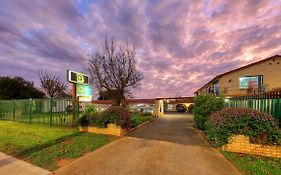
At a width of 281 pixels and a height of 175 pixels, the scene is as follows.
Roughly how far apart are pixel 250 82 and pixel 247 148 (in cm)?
2349

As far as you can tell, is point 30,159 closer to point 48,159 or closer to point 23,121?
point 48,159

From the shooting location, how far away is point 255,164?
6086 mm

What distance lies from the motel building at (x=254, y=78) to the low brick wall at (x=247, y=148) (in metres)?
17.8

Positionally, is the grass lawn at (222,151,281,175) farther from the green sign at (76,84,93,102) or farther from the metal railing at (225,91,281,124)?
the green sign at (76,84,93,102)

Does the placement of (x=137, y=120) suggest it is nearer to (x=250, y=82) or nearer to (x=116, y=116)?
(x=116, y=116)

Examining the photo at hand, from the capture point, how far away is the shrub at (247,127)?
685 cm

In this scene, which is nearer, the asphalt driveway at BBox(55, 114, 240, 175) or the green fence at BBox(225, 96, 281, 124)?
the asphalt driveway at BBox(55, 114, 240, 175)

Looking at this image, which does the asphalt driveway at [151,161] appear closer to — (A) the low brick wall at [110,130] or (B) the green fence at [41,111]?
(A) the low brick wall at [110,130]

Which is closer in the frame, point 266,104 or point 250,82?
point 266,104

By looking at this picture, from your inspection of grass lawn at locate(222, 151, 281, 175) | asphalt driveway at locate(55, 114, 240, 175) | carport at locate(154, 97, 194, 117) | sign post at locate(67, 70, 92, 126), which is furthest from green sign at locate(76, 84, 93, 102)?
carport at locate(154, 97, 194, 117)

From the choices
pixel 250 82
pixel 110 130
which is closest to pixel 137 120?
pixel 110 130

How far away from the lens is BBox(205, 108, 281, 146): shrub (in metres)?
6.85

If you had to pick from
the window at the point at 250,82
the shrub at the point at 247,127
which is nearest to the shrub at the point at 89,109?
the shrub at the point at 247,127

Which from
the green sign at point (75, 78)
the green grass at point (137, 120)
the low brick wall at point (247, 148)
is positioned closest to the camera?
the low brick wall at point (247, 148)
